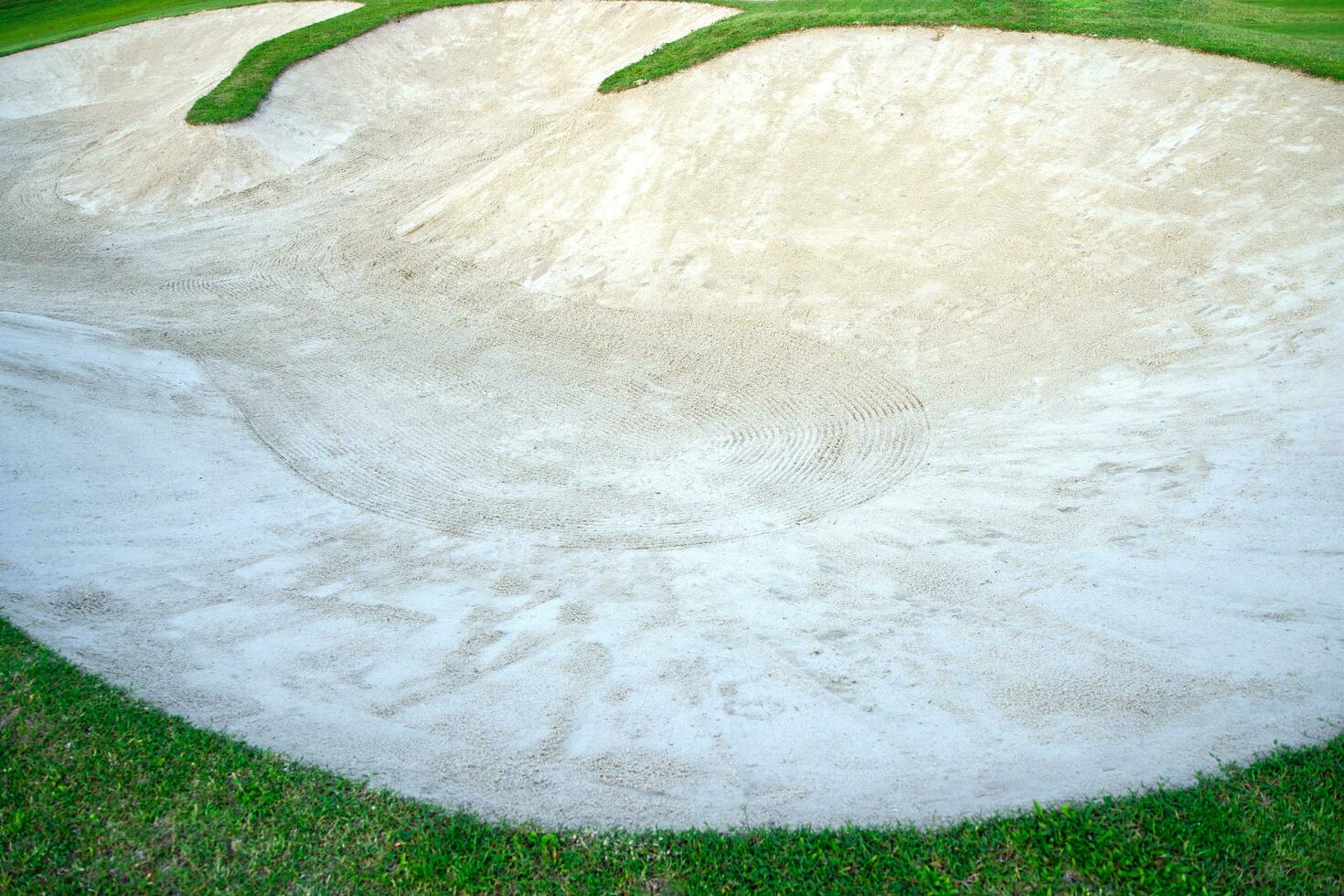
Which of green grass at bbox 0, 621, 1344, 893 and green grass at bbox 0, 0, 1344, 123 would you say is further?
green grass at bbox 0, 0, 1344, 123

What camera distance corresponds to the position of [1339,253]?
38.1 feet

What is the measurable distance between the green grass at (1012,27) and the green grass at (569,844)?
1351 centimetres

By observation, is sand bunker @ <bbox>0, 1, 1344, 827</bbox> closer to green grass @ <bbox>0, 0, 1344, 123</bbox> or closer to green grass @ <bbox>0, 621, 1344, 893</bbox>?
green grass @ <bbox>0, 621, 1344, 893</bbox>

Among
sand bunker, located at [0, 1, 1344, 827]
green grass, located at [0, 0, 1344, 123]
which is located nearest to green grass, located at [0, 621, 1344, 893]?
sand bunker, located at [0, 1, 1344, 827]

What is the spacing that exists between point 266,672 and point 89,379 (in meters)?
6.96

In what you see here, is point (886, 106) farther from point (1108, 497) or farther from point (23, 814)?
point (23, 814)

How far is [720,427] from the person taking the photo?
38.7 ft

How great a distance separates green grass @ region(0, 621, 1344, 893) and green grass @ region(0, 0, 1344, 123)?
13.5 meters

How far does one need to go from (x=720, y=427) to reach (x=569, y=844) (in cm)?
702

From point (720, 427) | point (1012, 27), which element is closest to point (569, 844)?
point (720, 427)

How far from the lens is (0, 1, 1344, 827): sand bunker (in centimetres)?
645

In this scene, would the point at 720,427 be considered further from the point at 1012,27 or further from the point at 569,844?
the point at 1012,27

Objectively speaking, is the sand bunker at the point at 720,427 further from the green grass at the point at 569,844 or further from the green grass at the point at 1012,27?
the green grass at the point at 1012,27

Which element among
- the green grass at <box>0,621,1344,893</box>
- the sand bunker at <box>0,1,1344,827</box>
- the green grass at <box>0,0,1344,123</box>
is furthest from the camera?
the green grass at <box>0,0,1344,123</box>
